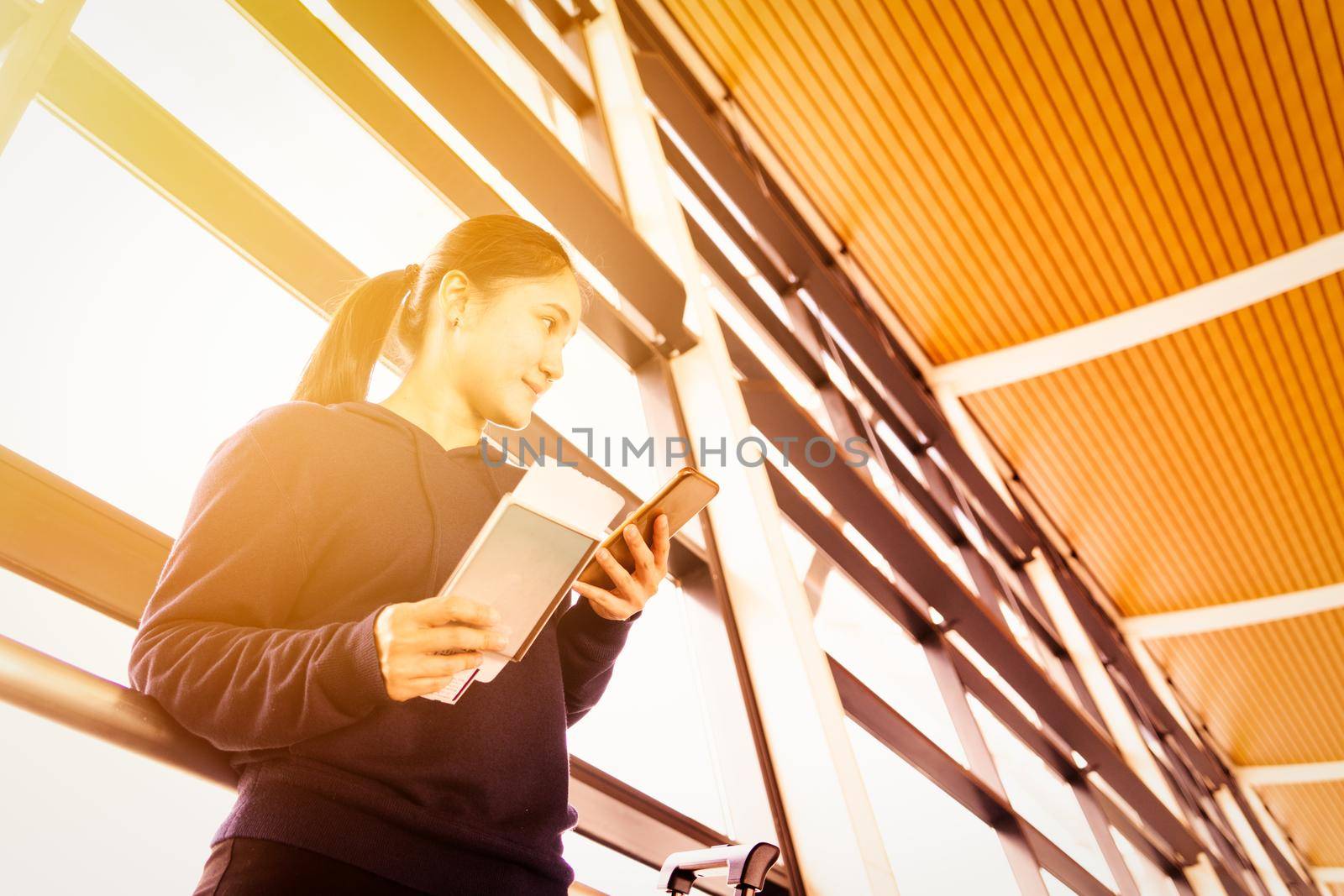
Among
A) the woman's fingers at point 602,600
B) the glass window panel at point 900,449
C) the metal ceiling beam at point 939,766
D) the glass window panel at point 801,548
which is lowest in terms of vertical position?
the woman's fingers at point 602,600

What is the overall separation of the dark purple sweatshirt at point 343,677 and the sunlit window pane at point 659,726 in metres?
1.14

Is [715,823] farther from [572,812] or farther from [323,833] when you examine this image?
[323,833]

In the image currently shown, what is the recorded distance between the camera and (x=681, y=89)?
588 centimetres

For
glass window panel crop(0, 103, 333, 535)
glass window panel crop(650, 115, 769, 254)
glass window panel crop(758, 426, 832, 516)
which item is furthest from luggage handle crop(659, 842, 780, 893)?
glass window panel crop(650, 115, 769, 254)

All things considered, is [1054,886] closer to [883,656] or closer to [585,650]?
[883,656]

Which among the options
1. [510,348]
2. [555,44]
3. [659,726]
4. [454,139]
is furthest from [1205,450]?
[510,348]

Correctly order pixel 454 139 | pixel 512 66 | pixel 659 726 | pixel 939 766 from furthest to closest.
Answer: pixel 939 766 → pixel 512 66 → pixel 454 139 → pixel 659 726

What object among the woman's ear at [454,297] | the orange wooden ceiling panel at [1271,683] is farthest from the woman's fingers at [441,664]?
the orange wooden ceiling panel at [1271,683]

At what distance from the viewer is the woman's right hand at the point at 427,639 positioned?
857 millimetres

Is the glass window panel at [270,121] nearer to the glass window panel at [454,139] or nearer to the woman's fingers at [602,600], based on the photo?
the glass window panel at [454,139]

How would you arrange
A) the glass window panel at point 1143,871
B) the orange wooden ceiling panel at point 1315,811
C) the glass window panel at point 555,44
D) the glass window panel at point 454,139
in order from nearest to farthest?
1. the glass window panel at point 454,139
2. the glass window panel at point 555,44
3. the glass window panel at point 1143,871
4. the orange wooden ceiling panel at point 1315,811

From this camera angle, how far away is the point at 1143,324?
8195mm

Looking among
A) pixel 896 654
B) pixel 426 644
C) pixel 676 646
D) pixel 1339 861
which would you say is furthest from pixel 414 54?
pixel 1339 861

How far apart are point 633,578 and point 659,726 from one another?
151 cm
